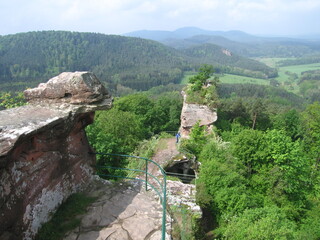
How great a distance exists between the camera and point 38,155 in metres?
5.93

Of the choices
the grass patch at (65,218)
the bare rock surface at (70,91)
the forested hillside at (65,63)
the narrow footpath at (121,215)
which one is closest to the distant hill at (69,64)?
the forested hillside at (65,63)

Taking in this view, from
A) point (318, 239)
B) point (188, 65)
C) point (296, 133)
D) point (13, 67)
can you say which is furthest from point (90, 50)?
point (318, 239)

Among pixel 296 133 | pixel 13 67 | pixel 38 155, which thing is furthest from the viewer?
pixel 13 67

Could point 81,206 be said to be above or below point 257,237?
above

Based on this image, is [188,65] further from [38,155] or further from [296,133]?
[38,155]

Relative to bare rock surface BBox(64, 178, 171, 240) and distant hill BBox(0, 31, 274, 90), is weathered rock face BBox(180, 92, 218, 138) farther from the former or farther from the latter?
distant hill BBox(0, 31, 274, 90)

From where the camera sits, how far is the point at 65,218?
6285 millimetres

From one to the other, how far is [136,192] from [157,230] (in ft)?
5.89

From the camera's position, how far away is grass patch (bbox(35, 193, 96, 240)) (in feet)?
18.9

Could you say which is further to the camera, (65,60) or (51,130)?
(65,60)

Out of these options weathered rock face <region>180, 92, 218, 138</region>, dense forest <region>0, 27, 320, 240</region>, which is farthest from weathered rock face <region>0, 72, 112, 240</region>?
weathered rock face <region>180, 92, 218, 138</region>

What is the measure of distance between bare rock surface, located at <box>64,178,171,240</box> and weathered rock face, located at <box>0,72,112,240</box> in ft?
3.05

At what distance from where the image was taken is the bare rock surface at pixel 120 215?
229 inches

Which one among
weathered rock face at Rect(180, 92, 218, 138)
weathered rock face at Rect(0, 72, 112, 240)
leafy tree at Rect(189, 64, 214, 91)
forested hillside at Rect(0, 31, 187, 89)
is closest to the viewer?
A: weathered rock face at Rect(0, 72, 112, 240)
